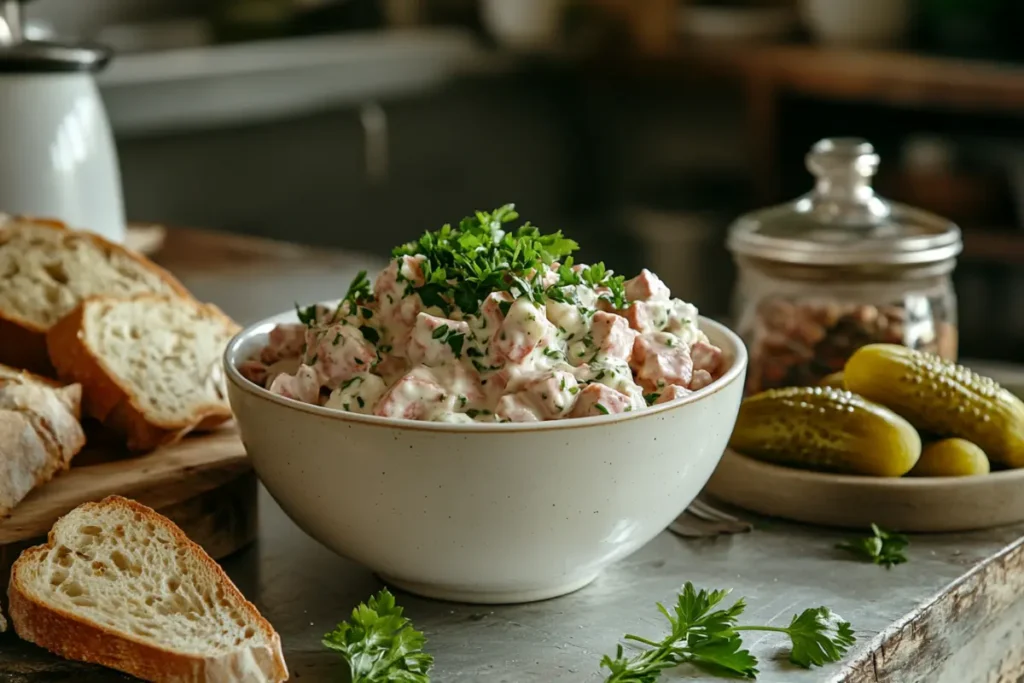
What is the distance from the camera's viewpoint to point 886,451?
1.32 m

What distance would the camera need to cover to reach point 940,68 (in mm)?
3896

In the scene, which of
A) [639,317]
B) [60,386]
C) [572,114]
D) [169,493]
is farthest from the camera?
[572,114]

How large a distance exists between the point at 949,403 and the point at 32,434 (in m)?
0.91

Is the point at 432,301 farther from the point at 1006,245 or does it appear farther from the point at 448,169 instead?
the point at 448,169

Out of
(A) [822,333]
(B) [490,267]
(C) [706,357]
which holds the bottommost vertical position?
(A) [822,333]

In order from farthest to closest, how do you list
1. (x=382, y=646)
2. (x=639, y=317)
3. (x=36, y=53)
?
(x=36, y=53)
(x=639, y=317)
(x=382, y=646)

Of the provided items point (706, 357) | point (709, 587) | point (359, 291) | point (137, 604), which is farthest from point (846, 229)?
point (137, 604)

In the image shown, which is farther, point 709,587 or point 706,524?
point 706,524

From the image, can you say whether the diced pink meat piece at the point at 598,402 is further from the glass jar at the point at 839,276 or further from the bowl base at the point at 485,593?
the glass jar at the point at 839,276

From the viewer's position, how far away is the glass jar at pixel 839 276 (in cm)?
158

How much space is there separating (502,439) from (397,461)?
9 cm

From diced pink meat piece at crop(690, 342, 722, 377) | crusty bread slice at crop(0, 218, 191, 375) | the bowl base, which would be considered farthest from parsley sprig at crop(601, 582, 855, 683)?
crusty bread slice at crop(0, 218, 191, 375)

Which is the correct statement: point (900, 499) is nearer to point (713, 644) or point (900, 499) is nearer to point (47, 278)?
point (713, 644)

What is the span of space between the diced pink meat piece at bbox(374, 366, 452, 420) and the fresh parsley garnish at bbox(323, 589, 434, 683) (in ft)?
0.49
